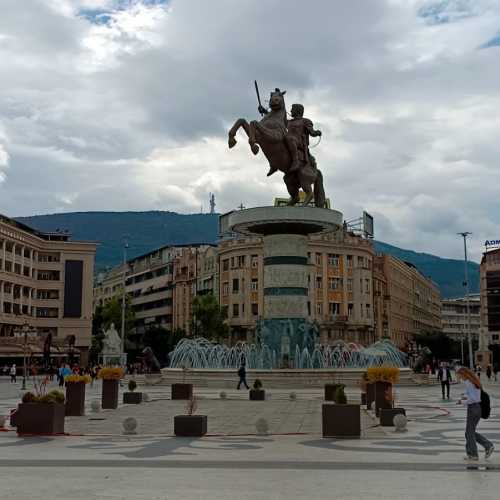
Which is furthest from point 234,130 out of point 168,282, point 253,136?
point 168,282

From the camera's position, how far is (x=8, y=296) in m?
91.1

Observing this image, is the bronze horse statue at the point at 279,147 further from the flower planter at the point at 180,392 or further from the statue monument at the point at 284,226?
the flower planter at the point at 180,392

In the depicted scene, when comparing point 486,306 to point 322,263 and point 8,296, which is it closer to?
point 322,263

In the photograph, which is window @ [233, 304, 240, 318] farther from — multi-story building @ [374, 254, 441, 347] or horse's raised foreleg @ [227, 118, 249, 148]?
horse's raised foreleg @ [227, 118, 249, 148]

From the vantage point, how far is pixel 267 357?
43.9 m

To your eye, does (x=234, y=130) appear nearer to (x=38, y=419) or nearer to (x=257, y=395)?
(x=257, y=395)

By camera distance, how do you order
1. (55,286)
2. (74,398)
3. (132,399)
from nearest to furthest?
(74,398) → (132,399) → (55,286)

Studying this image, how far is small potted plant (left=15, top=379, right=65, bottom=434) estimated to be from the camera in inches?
726

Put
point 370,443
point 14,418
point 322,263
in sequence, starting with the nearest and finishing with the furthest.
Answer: point 370,443 → point 14,418 → point 322,263

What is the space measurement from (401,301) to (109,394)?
108 meters

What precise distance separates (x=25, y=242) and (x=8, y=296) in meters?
7.53

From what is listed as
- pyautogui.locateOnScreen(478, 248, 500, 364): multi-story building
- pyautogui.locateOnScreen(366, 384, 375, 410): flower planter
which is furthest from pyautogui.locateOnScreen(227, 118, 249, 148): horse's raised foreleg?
pyautogui.locateOnScreen(478, 248, 500, 364): multi-story building

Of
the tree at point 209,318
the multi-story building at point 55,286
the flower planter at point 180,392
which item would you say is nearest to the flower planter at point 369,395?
the flower planter at point 180,392

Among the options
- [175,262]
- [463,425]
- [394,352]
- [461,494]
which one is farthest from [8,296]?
[461,494]
